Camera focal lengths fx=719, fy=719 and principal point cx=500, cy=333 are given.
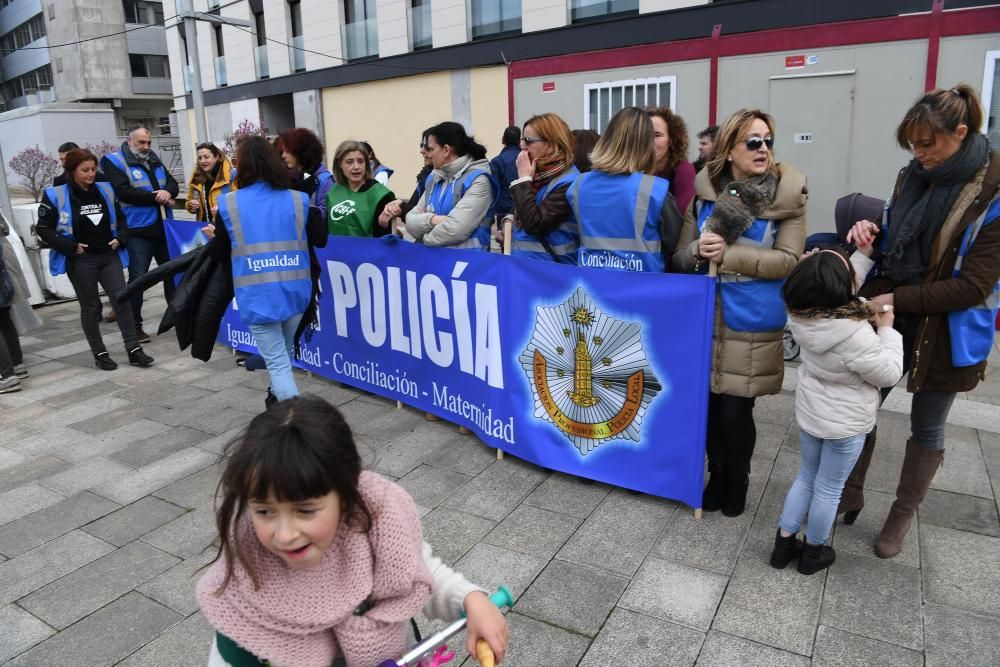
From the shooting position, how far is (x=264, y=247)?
14.0ft

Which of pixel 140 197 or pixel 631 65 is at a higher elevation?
pixel 631 65

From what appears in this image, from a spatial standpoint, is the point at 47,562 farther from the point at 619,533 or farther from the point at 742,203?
the point at 742,203

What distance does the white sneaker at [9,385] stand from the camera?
5.91 meters

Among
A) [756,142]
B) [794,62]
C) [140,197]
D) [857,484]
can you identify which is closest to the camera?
[756,142]

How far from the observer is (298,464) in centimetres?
127

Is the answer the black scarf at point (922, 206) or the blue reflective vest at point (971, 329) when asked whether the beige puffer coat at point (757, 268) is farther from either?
the blue reflective vest at point (971, 329)

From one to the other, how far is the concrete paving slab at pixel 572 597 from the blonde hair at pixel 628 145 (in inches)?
74.0

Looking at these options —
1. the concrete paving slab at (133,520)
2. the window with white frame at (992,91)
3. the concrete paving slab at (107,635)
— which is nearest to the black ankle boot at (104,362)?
the concrete paving slab at (133,520)

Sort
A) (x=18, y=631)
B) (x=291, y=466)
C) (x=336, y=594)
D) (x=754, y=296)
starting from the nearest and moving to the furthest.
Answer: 1. (x=291, y=466)
2. (x=336, y=594)
3. (x=18, y=631)
4. (x=754, y=296)

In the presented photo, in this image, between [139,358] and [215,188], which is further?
[215,188]

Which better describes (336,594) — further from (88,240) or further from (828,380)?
(88,240)

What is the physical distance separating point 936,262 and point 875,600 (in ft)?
4.50

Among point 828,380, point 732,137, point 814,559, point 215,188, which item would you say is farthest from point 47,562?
point 215,188

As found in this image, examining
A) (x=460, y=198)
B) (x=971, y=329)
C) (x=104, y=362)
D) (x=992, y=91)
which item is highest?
(x=992, y=91)
